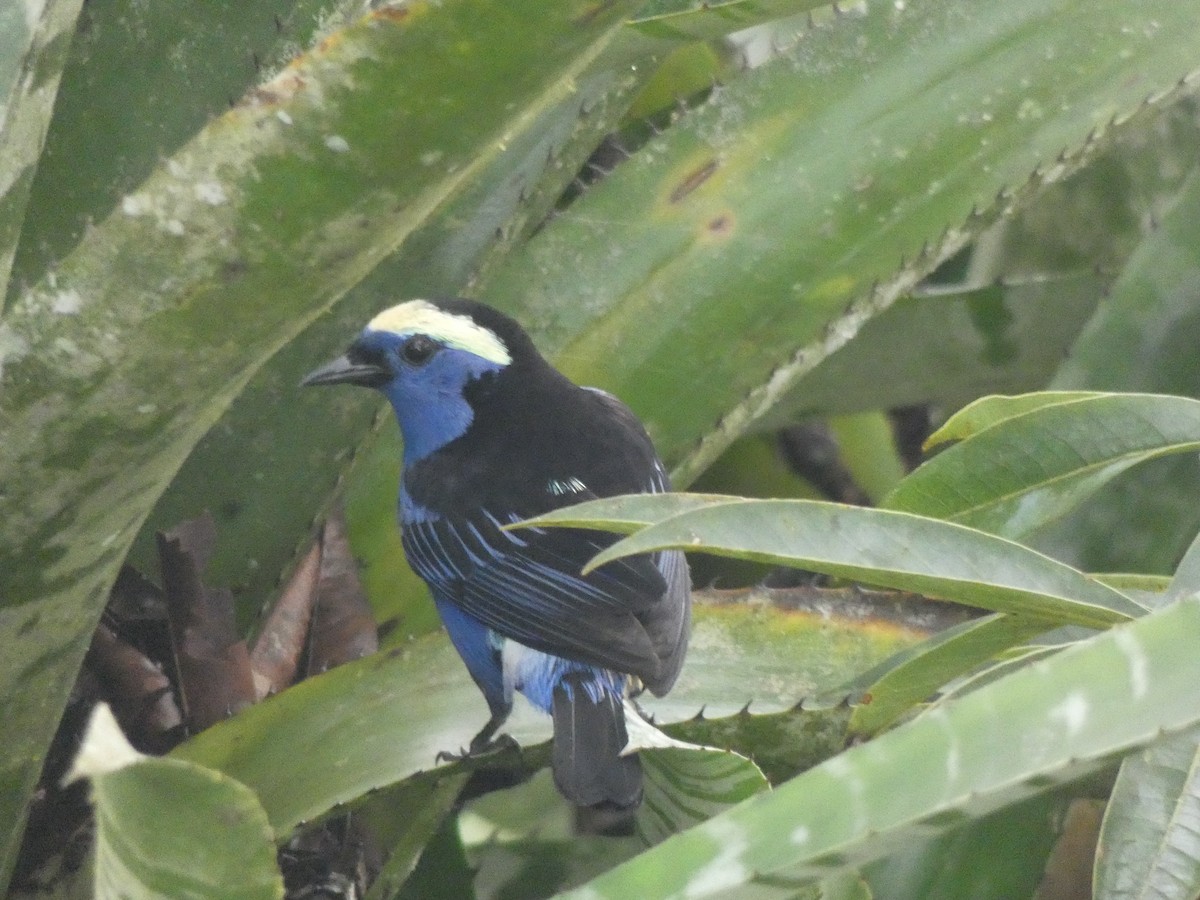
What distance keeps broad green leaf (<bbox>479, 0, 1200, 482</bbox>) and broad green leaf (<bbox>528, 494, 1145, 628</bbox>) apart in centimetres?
63

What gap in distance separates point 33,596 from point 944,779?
2.69 ft

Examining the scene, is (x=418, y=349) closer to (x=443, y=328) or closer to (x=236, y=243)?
(x=443, y=328)

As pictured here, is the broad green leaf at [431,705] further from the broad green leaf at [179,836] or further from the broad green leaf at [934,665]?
the broad green leaf at [179,836]

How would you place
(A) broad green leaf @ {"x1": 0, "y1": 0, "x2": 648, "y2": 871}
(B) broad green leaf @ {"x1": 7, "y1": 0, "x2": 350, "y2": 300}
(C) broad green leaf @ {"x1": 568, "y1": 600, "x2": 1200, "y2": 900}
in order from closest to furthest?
1. (C) broad green leaf @ {"x1": 568, "y1": 600, "x2": 1200, "y2": 900}
2. (A) broad green leaf @ {"x1": 0, "y1": 0, "x2": 648, "y2": 871}
3. (B) broad green leaf @ {"x1": 7, "y1": 0, "x2": 350, "y2": 300}

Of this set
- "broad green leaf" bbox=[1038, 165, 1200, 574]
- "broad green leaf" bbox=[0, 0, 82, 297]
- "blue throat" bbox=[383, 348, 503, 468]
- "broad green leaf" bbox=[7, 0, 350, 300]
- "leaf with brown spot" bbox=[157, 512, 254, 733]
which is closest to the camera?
"broad green leaf" bbox=[0, 0, 82, 297]

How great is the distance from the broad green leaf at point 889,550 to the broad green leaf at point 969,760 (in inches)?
11.3

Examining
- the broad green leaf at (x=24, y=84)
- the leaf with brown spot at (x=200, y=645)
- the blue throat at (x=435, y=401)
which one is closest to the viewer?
the broad green leaf at (x=24, y=84)

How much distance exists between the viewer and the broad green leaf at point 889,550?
1.08 meters

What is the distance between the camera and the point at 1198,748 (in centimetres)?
122

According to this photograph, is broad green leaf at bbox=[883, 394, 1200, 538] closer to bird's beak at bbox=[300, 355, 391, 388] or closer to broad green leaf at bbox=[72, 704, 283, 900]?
bird's beak at bbox=[300, 355, 391, 388]

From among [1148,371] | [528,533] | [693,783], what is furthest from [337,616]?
[1148,371]

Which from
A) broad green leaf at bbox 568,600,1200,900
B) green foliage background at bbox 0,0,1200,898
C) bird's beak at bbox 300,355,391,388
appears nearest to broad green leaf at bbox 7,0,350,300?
green foliage background at bbox 0,0,1200,898

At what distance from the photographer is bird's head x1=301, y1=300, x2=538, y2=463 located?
1.98 metres

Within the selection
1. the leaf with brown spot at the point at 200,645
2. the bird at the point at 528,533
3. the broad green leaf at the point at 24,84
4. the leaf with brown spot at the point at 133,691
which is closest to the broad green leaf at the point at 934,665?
the bird at the point at 528,533
